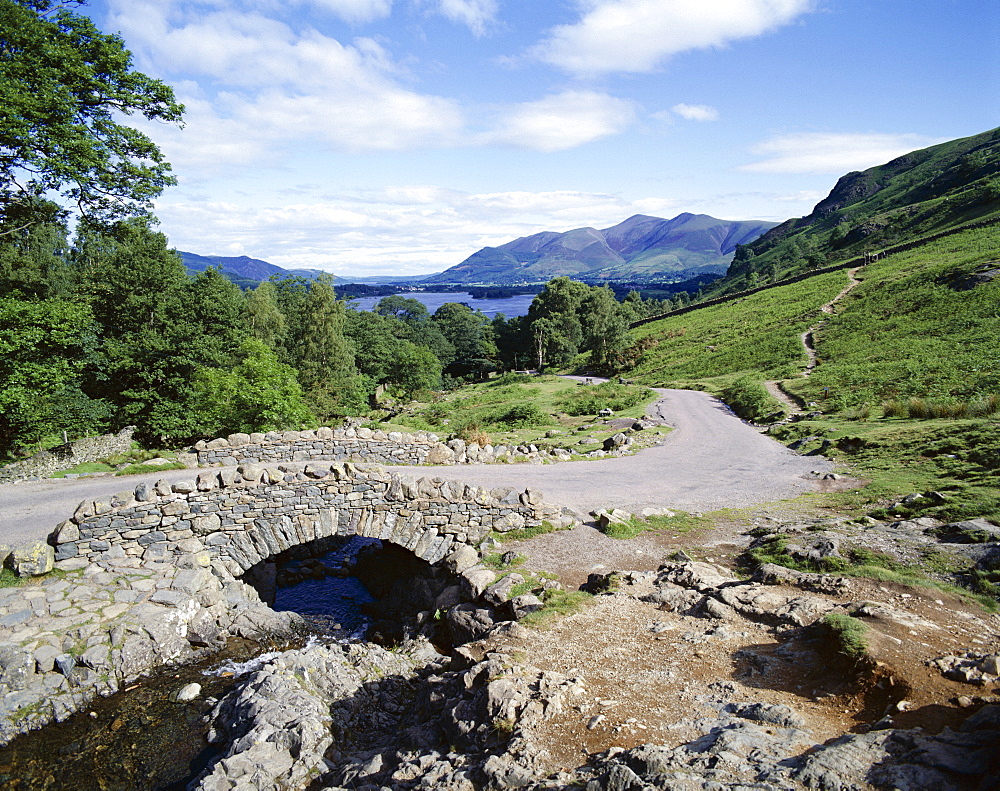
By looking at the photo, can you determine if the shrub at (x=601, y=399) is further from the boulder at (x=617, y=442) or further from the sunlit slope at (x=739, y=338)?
the boulder at (x=617, y=442)

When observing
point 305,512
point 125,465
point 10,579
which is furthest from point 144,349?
point 305,512

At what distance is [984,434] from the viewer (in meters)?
17.4

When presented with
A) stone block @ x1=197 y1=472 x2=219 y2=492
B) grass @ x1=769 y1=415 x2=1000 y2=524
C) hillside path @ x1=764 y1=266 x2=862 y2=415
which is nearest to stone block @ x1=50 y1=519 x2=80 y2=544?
stone block @ x1=197 y1=472 x2=219 y2=492

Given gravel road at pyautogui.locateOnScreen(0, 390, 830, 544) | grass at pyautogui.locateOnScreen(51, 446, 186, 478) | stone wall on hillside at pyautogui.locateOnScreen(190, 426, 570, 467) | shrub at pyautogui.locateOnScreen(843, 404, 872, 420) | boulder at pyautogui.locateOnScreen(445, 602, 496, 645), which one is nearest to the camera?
boulder at pyautogui.locateOnScreen(445, 602, 496, 645)

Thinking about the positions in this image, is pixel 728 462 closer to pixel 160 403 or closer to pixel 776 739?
pixel 776 739

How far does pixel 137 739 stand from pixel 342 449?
10748 millimetres

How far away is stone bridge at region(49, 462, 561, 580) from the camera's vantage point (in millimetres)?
12586

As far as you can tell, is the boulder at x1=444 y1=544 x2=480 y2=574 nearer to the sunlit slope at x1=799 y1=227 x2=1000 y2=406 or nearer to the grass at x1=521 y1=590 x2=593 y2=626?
the grass at x1=521 y1=590 x2=593 y2=626

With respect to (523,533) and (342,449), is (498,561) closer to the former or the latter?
(523,533)

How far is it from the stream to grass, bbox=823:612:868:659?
1034cm

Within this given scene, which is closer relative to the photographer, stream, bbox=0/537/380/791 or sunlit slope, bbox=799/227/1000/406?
stream, bbox=0/537/380/791

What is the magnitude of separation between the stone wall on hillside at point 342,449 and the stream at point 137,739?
7448 mm

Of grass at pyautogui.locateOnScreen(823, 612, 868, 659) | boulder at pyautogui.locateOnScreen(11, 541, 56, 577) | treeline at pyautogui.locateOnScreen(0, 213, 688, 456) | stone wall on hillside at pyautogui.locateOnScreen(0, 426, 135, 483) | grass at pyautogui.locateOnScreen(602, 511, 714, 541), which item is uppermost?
treeline at pyautogui.locateOnScreen(0, 213, 688, 456)

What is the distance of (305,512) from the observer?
1351 cm
